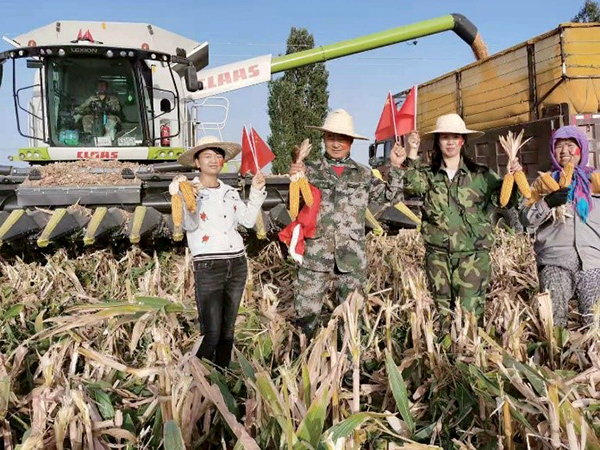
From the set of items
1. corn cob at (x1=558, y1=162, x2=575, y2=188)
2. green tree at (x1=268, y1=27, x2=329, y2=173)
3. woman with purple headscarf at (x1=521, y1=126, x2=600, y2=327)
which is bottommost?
woman with purple headscarf at (x1=521, y1=126, x2=600, y2=327)

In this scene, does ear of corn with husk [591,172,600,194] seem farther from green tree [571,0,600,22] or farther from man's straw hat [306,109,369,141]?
green tree [571,0,600,22]

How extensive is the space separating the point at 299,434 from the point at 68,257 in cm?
377

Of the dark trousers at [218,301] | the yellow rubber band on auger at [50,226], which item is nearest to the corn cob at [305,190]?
the dark trousers at [218,301]

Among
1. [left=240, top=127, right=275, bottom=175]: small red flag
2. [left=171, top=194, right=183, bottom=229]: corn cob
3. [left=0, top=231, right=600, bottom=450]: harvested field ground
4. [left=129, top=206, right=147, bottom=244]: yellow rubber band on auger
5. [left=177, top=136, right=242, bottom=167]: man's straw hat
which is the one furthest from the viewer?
[left=129, top=206, right=147, bottom=244]: yellow rubber band on auger

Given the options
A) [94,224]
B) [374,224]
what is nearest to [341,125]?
[374,224]

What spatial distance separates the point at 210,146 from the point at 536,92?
6214 mm

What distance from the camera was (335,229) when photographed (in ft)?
11.4

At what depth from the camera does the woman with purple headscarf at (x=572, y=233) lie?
3145 millimetres

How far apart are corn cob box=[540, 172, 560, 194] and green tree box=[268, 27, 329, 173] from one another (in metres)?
22.5

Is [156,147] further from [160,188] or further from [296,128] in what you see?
[296,128]

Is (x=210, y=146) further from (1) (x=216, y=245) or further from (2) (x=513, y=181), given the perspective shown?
(2) (x=513, y=181)

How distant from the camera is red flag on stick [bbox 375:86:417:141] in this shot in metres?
3.49

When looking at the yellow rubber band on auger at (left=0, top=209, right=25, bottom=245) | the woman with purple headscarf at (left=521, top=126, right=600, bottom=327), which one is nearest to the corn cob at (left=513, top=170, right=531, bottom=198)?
the woman with purple headscarf at (left=521, top=126, right=600, bottom=327)

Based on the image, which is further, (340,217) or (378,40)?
(378,40)
